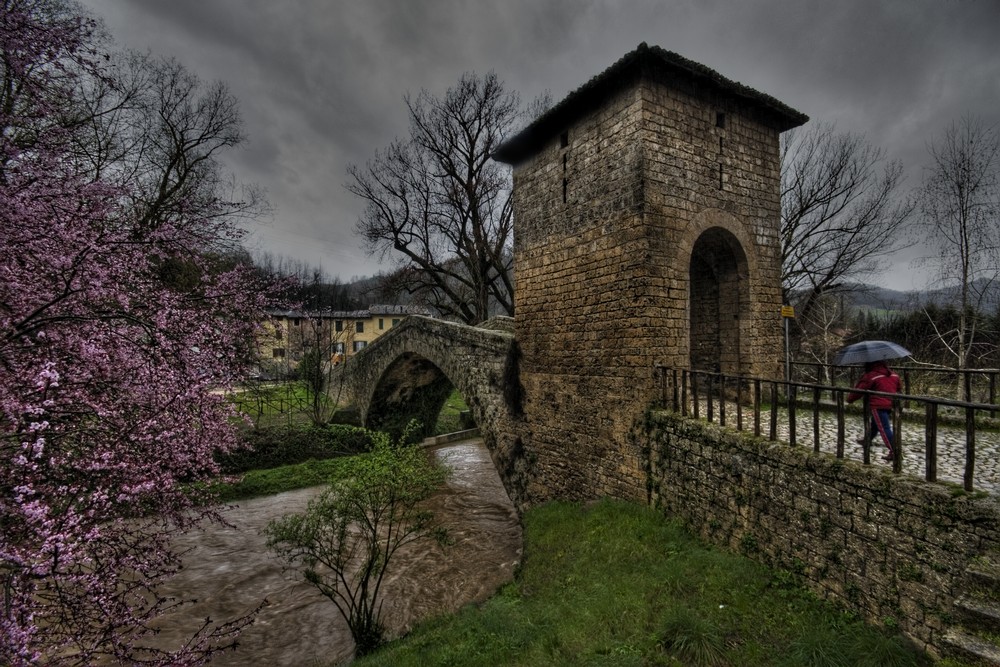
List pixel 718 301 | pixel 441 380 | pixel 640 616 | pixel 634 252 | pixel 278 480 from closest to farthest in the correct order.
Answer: pixel 640 616 < pixel 634 252 < pixel 718 301 < pixel 278 480 < pixel 441 380

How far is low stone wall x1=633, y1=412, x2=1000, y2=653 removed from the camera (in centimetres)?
320

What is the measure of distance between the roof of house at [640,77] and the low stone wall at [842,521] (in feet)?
17.2

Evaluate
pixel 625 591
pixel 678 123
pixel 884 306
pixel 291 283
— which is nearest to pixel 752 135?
pixel 678 123

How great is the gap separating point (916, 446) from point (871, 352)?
4.18ft

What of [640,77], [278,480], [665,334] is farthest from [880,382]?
[278,480]

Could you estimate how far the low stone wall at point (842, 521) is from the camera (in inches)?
126

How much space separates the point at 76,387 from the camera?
3031 millimetres

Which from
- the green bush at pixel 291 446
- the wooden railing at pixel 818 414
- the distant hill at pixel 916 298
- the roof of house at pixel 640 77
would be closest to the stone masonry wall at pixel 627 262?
the roof of house at pixel 640 77

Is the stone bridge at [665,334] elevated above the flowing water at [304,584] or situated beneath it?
elevated above

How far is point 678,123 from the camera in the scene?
6.89 meters

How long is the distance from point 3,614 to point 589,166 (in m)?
7.98

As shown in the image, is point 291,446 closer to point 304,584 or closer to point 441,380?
point 441,380

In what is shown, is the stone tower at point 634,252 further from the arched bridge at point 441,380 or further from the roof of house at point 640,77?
the arched bridge at point 441,380

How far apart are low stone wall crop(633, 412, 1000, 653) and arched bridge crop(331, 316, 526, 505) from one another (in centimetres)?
389
